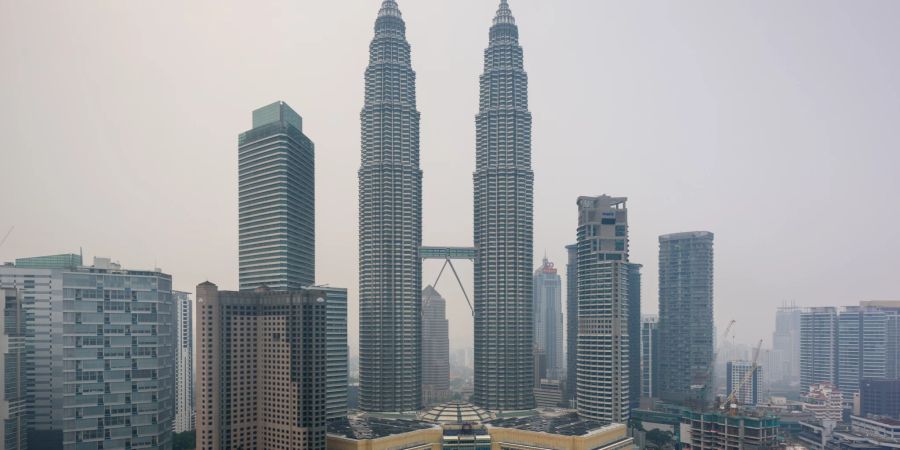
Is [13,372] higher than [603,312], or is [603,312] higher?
[603,312]

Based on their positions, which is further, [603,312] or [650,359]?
[650,359]

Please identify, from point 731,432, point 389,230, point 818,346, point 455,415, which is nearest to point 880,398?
point 818,346

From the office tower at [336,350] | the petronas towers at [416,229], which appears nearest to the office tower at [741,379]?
the petronas towers at [416,229]

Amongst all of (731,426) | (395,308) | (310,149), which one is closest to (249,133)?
(310,149)

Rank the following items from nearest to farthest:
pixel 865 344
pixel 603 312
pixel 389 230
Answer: pixel 603 312, pixel 389 230, pixel 865 344

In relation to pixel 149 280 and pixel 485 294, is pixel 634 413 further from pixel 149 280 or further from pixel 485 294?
pixel 149 280

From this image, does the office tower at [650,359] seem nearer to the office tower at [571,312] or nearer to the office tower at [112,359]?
the office tower at [571,312]

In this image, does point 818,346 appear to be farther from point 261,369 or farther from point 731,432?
point 261,369

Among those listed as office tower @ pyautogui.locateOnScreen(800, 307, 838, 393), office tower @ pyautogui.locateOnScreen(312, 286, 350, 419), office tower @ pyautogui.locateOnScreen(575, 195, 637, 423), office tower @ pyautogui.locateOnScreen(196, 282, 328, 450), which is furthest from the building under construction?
office tower @ pyautogui.locateOnScreen(800, 307, 838, 393)
